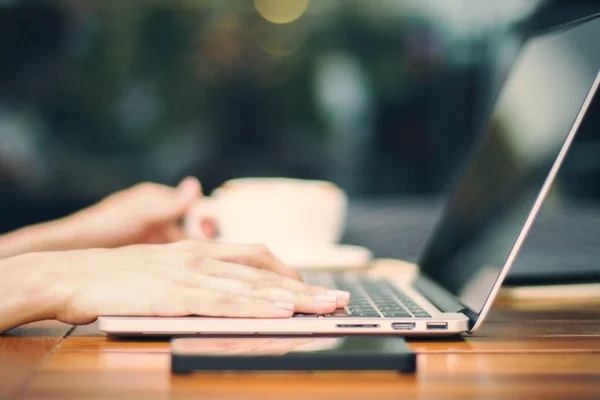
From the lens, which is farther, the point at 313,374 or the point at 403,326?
the point at 403,326

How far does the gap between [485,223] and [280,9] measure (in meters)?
2.85

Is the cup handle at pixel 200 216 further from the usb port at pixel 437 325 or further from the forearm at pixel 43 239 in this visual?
the usb port at pixel 437 325

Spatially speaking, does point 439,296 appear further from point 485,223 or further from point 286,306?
point 286,306

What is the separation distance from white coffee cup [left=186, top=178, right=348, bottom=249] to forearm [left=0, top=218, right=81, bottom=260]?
246 millimetres

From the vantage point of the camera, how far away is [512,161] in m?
0.78

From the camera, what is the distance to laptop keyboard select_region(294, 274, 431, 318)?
25.4 inches

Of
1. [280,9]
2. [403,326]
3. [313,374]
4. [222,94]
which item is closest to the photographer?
[313,374]

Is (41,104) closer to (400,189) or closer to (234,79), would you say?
(234,79)

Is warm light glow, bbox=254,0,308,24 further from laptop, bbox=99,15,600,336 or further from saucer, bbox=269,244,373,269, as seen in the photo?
laptop, bbox=99,15,600,336

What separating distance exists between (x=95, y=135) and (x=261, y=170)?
2.37 ft

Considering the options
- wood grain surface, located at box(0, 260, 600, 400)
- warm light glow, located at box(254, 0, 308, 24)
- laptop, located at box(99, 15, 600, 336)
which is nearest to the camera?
wood grain surface, located at box(0, 260, 600, 400)

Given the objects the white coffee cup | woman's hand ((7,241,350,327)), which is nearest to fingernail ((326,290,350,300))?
woman's hand ((7,241,350,327))

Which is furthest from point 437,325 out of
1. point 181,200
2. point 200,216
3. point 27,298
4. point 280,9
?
point 280,9

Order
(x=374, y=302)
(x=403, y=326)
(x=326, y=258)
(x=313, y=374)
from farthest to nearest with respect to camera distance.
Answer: (x=326, y=258)
(x=374, y=302)
(x=403, y=326)
(x=313, y=374)
